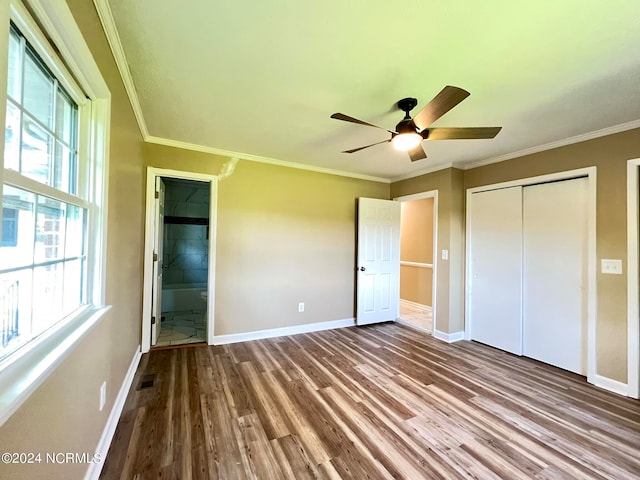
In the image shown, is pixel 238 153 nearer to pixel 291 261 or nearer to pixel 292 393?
pixel 291 261

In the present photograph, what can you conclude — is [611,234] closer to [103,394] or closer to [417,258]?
[417,258]

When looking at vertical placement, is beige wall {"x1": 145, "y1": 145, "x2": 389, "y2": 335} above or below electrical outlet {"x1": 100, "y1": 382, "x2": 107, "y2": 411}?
above

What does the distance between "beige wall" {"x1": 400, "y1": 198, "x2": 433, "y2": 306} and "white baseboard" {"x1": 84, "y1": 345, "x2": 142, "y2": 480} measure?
474 cm

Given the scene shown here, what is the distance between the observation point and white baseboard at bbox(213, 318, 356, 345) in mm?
3359

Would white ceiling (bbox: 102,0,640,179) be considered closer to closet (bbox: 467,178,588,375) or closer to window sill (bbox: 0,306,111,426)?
closet (bbox: 467,178,588,375)

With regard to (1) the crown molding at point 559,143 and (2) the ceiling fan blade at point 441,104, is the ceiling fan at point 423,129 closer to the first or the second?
(2) the ceiling fan blade at point 441,104

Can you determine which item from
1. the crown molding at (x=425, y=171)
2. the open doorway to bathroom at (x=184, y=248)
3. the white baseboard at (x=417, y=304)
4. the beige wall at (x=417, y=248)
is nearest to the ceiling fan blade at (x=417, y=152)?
the crown molding at (x=425, y=171)

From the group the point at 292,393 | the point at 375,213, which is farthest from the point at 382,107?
the point at 292,393

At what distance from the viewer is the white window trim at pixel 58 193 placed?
2.34ft

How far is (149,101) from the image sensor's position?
2217 mm

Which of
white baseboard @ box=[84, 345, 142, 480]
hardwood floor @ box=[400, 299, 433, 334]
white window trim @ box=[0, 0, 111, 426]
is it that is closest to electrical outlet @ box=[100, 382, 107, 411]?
white baseboard @ box=[84, 345, 142, 480]

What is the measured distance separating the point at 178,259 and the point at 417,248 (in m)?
4.83

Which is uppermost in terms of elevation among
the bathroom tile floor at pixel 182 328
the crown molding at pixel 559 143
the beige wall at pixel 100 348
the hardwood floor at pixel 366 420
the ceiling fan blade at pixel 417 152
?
the crown molding at pixel 559 143

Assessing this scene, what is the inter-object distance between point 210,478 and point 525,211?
3814 mm
